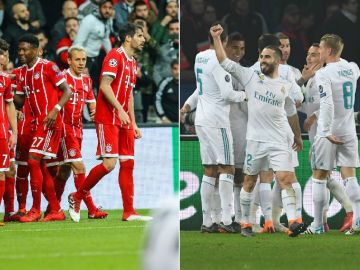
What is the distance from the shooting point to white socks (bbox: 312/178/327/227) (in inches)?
290

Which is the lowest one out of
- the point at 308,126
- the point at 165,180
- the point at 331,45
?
the point at 165,180

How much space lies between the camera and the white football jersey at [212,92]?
707 cm

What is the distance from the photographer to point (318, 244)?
6.39 m

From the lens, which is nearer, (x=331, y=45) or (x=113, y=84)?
(x=331, y=45)

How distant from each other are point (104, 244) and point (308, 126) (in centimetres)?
190

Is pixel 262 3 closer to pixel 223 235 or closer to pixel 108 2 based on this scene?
pixel 223 235

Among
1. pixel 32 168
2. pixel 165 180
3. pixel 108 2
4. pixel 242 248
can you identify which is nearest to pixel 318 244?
pixel 242 248

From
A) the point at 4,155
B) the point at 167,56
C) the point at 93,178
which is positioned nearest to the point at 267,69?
the point at 93,178

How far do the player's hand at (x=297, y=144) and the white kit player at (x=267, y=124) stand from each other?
0.73ft

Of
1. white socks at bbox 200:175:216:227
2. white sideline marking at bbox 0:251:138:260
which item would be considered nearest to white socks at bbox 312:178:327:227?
white socks at bbox 200:175:216:227

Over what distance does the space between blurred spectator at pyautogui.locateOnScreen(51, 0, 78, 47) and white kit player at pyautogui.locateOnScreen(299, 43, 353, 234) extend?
4653mm

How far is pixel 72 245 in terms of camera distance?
6418mm

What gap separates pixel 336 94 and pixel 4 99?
2602 millimetres

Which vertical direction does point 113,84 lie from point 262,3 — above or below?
below
